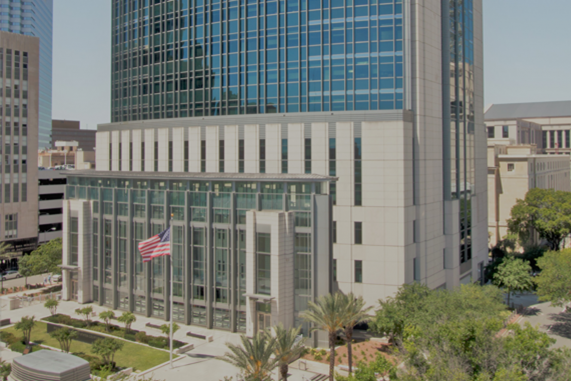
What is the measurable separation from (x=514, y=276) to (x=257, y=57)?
4091 centimetres

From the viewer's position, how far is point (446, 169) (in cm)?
6109

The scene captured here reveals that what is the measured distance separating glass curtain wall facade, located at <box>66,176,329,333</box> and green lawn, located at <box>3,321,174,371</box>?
22.9 feet

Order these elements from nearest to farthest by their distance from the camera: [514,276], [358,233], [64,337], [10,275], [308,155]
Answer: [64,337]
[358,233]
[308,155]
[514,276]
[10,275]

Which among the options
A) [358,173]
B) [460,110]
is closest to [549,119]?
[460,110]

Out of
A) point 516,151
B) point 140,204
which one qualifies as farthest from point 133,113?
point 516,151

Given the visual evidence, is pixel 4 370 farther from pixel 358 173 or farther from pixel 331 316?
pixel 358 173

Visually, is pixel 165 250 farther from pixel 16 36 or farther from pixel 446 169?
pixel 16 36

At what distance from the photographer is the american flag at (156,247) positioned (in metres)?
44.3

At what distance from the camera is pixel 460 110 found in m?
64.9

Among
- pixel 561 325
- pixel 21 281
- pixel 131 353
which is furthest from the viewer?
pixel 21 281

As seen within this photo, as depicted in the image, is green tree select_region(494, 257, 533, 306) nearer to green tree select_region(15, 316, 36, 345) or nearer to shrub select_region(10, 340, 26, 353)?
green tree select_region(15, 316, 36, 345)

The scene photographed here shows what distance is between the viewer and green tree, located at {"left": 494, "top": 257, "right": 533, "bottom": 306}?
61156 mm

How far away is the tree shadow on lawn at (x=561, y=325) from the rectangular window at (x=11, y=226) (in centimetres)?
8334

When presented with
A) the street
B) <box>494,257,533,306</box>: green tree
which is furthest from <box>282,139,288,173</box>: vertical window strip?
the street
